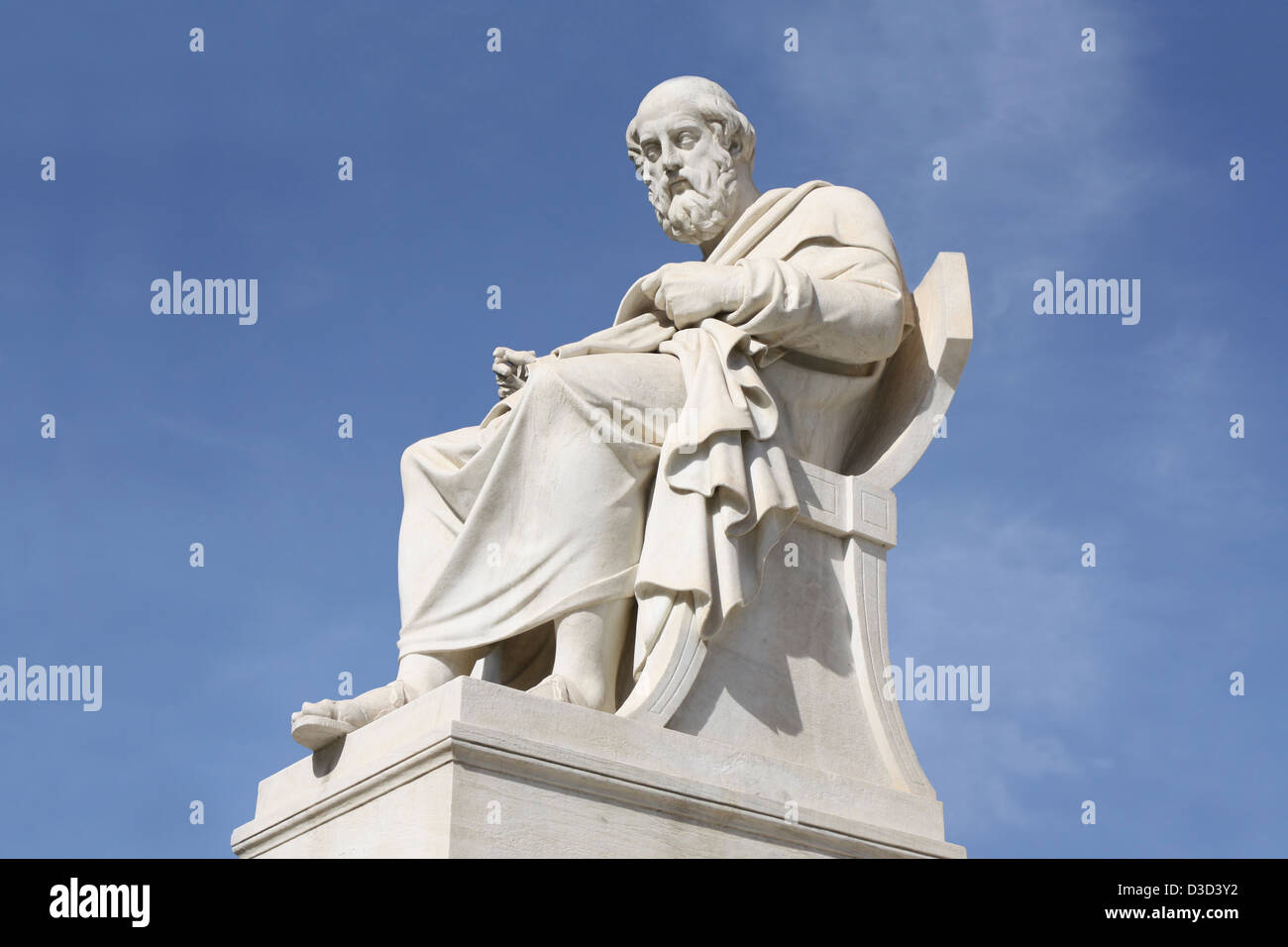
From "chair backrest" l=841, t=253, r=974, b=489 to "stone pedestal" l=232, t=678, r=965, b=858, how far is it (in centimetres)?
130

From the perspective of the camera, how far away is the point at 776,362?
6336mm

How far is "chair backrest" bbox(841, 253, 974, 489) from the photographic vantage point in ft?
21.8

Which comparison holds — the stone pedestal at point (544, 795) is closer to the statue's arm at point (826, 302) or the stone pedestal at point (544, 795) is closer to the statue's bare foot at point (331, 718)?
the statue's bare foot at point (331, 718)

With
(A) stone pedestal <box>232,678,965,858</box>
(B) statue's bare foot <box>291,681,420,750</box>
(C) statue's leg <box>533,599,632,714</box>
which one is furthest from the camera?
(C) statue's leg <box>533,599,632,714</box>

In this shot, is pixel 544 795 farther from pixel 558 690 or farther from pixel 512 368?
pixel 512 368

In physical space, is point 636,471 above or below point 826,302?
below

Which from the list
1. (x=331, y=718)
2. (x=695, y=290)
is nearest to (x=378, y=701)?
(x=331, y=718)

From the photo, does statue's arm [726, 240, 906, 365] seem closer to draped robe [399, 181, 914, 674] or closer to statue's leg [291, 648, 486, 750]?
draped robe [399, 181, 914, 674]

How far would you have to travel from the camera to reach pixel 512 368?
6648mm

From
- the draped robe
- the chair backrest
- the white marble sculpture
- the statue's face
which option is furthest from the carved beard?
the chair backrest

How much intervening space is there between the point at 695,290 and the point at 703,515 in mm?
871

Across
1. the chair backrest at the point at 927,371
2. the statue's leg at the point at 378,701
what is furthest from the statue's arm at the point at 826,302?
the statue's leg at the point at 378,701
